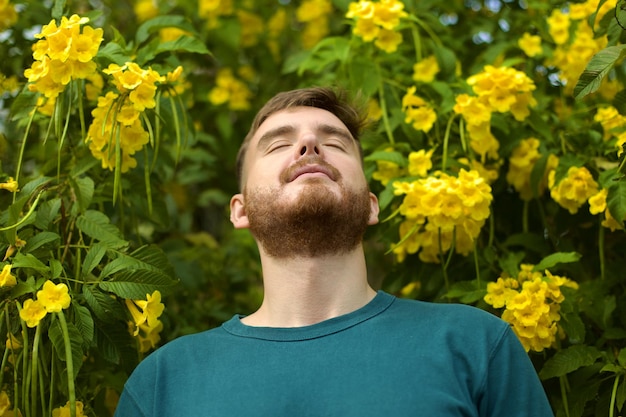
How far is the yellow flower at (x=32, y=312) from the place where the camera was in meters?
1.54

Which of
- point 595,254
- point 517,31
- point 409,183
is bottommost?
point 595,254

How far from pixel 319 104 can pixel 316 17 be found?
4.07ft

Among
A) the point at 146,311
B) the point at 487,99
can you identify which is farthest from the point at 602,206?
the point at 146,311

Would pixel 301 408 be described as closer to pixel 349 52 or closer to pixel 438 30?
pixel 349 52

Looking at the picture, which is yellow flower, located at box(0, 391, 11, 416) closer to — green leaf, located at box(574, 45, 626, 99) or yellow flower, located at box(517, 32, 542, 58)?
green leaf, located at box(574, 45, 626, 99)

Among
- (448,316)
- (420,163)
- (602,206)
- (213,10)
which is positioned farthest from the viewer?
(213,10)

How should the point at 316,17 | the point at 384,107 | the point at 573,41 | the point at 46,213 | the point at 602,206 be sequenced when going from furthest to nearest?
the point at 316,17, the point at 573,41, the point at 384,107, the point at 602,206, the point at 46,213

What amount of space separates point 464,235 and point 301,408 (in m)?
0.75

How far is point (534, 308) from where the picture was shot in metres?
1.77

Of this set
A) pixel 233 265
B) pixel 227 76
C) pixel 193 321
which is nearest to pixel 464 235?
pixel 193 321

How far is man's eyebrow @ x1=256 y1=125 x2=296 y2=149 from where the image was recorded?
1.85 meters

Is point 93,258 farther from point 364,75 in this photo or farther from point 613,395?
point 613,395

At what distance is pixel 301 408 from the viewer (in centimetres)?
145

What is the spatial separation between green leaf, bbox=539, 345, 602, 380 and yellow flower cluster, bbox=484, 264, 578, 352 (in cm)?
4
